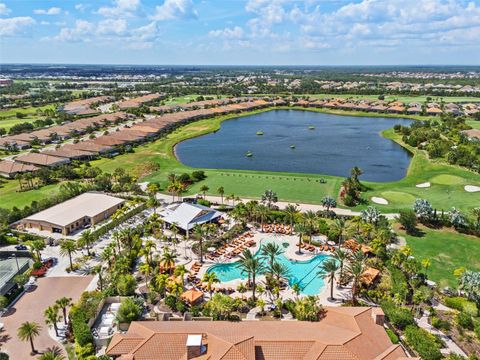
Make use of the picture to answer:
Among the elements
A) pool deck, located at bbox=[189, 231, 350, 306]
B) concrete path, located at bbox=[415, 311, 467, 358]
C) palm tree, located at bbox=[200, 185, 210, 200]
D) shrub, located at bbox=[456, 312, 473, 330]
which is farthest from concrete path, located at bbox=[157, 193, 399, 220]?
shrub, located at bbox=[456, 312, 473, 330]

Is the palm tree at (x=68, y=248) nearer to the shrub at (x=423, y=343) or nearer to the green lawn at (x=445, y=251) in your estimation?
the shrub at (x=423, y=343)

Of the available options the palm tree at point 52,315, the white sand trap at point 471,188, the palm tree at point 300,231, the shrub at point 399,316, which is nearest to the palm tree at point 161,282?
the palm tree at point 52,315

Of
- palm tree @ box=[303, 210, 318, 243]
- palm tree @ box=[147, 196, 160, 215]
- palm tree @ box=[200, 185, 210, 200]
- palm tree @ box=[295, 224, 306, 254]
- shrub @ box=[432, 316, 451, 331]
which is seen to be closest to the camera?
shrub @ box=[432, 316, 451, 331]

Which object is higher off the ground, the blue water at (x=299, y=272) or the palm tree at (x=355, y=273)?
the palm tree at (x=355, y=273)

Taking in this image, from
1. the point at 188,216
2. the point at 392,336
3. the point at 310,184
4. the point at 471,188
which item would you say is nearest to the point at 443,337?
the point at 392,336

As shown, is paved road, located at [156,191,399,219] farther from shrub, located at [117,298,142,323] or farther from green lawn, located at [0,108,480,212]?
shrub, located at [117,298,142,323]

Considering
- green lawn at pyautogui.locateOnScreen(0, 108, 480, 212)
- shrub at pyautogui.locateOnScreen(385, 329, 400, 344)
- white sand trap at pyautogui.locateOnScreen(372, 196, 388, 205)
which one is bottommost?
shrub at pyautogui.locateOnScreen(385, 329, 400, 344)
